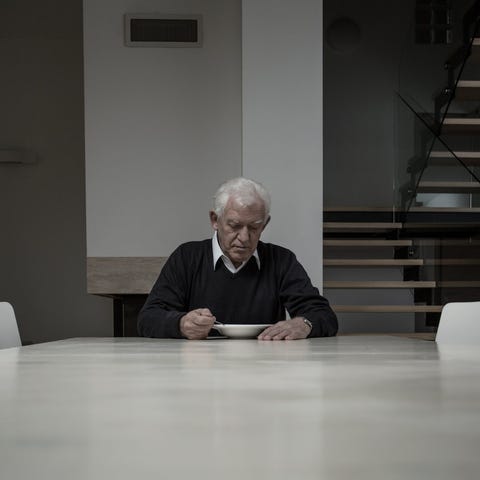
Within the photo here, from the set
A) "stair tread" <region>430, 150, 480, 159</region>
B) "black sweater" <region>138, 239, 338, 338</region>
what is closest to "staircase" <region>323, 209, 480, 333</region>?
"stair tread" <region>430, 150, 480, 159</region>

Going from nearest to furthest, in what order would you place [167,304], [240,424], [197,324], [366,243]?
[240,424], [197,324], [167,304], [366,243]

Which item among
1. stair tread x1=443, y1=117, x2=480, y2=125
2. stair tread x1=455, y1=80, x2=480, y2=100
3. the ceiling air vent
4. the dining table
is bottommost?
the dining table

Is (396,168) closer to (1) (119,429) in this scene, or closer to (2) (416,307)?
(2) (416,307)

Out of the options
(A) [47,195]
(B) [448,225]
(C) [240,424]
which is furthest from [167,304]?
(A) [47,195]

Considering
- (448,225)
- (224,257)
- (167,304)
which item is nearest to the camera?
(167,304)

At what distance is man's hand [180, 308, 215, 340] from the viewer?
76.7 inches

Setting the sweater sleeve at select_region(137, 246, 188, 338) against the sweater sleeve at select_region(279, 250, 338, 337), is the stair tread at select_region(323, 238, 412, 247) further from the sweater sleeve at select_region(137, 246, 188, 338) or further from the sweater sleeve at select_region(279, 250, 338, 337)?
the sweater sleeve at select_region(137, 246, 188, 338)

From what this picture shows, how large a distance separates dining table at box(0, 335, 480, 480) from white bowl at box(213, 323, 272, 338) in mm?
1058

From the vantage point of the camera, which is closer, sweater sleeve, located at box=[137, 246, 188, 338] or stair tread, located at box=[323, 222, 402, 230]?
sweater sleeve, located at box=[137, 246, 188, 338]

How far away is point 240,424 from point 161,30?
128 inches

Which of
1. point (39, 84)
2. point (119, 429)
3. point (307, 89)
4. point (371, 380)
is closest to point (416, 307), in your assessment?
point (307, 89)

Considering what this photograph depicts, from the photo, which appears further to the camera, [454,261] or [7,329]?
[454,261]

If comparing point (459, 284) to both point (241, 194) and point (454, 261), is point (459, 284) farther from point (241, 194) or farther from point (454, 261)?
point (241, 194)

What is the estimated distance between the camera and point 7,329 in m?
2.03
